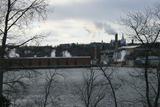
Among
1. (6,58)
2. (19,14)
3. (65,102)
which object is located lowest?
(65,102)

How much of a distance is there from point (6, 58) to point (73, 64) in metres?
122

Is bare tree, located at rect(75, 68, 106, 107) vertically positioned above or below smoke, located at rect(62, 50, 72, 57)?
below

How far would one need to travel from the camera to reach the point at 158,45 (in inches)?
920

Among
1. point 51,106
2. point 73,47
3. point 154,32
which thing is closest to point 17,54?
point 154,32

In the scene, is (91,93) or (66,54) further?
(66,54)

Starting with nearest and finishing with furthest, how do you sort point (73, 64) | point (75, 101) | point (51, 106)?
point (51, 106), point (75, 101), point (73, 64)

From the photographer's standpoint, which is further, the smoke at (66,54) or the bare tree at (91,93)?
the smoke at (66,54)

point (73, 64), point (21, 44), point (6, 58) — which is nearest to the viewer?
point (6, 58)

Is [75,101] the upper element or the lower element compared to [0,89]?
lower

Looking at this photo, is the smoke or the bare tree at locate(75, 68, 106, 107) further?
the smoke

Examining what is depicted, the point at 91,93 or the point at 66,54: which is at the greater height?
the point at 66,54

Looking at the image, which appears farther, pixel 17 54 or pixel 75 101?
pixel 75 101

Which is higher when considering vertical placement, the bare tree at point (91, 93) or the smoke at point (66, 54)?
the smoke at point (66, 54)

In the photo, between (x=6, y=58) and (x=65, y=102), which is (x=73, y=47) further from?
(x=6, y=58)
